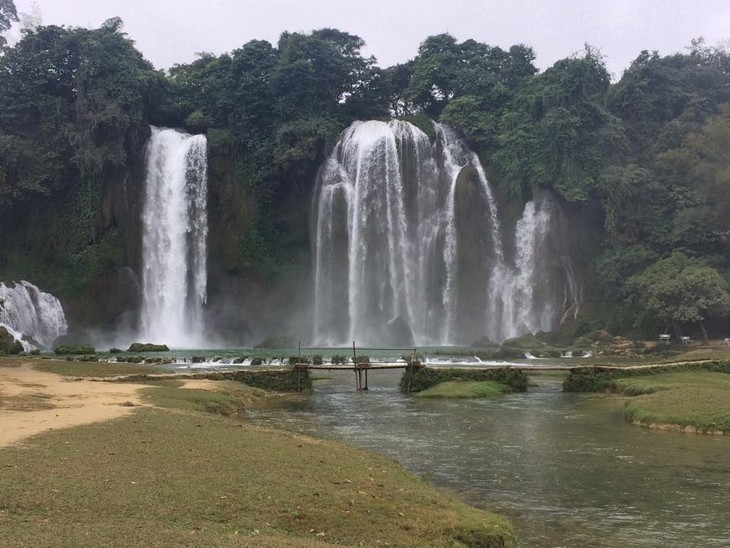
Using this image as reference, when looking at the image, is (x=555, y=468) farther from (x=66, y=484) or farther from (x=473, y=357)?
(x=473, y=357)

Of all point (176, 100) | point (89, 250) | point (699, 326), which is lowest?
point (699, 326)

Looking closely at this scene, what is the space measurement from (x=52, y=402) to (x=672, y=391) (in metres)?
17.1

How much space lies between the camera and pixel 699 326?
153 ft

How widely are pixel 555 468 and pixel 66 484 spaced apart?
28.0 feet

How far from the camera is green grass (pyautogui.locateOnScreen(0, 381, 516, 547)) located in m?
7.54

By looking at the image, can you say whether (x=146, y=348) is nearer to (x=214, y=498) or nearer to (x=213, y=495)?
(x=213, y=495)

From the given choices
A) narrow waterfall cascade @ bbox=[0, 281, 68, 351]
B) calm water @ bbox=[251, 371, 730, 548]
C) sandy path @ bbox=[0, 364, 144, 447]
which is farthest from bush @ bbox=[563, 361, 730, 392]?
narrow waterfall cascade @ bbox=[0, 281, 68, 351]

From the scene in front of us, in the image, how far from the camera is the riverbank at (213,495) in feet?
25.0

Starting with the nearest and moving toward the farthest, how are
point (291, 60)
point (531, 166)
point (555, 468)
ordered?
point (555, 468), point (531, 166), point (291, 60)

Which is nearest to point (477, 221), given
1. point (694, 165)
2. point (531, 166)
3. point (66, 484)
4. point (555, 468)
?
point (531, 166)

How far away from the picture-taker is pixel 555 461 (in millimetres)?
14250

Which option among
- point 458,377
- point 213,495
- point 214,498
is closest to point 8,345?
A: point 458,377

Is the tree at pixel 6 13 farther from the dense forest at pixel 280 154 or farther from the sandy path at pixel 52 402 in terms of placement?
the sandy path at pixel 52 402

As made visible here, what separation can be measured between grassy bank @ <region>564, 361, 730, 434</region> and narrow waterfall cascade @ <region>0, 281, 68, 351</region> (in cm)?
3564
